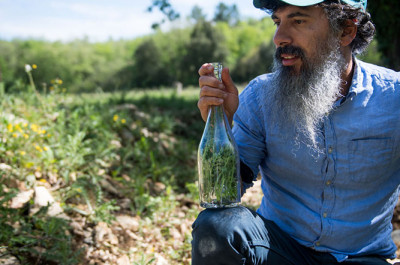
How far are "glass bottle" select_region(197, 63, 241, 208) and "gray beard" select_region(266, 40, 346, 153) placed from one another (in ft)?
1.14

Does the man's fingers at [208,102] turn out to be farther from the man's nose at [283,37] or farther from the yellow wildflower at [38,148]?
the yellow wildflower at [38,148]

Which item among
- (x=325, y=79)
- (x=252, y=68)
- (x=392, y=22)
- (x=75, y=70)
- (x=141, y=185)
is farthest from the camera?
(x=75, y=70)

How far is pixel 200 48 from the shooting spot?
3753cm

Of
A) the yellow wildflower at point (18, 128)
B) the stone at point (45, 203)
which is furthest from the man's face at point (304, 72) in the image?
the yellow wildflower at point (18, 128)

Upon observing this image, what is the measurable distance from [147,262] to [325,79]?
1575 mm

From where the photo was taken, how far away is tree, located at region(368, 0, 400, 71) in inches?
255

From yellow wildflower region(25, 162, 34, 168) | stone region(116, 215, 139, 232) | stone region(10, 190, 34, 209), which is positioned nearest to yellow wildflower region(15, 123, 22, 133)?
yellow wildflower region(25, 162, 34, 168)

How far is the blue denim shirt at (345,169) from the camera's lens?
73.9 inches

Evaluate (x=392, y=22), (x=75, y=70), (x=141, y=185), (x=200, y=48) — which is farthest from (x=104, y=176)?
(x=75, y=70)

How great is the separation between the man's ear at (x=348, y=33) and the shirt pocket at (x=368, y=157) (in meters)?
0.55

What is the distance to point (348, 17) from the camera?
2.04 m

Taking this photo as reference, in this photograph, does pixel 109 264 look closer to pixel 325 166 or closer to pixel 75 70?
pixel 325 166

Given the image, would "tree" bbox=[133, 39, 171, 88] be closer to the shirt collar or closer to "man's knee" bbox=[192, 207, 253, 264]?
the shirt collar

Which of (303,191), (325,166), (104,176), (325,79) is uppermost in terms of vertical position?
(325,79)
